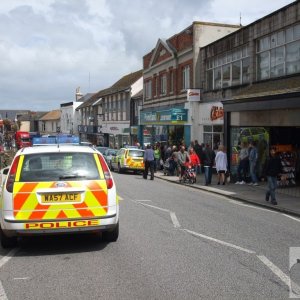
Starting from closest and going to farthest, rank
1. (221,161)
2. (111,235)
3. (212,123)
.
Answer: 1. (111,235)
2. (221,161)
3. (212,123)

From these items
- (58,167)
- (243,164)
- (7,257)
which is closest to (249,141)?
(243,164)

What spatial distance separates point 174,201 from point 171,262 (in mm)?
7477

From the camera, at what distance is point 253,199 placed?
47.8ft

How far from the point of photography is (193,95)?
92.6 feet

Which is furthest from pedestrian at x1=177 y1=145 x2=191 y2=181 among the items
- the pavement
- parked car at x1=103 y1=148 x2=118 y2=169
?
parked car at x1=103 y1=148 x2=118 y2=169

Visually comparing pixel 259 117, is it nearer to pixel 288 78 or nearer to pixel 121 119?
pixel 288 78

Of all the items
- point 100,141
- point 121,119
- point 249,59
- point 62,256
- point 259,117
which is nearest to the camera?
point 62,256

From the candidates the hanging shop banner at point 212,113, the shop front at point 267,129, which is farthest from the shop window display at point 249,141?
the hanging shop banner at point 212,113

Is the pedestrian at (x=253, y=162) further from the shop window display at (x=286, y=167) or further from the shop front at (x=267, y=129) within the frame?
the shop window display at (x=286, y=167)

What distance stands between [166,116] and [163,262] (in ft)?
85.7

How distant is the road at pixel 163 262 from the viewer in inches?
215

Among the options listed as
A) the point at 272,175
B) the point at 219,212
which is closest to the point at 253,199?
the point at 272,175

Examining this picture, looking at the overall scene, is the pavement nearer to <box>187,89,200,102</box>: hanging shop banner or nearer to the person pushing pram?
the person pushing pram

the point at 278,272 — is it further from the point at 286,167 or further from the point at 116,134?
the point at 116,134
